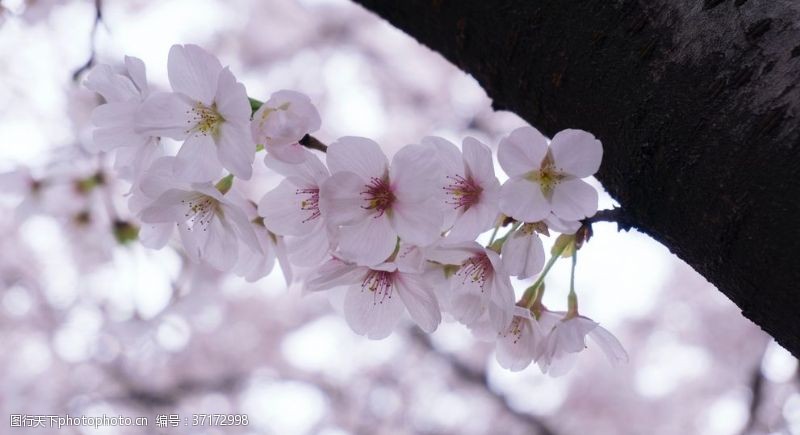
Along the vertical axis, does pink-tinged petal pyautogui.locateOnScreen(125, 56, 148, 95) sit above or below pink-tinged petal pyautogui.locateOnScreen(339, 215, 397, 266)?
above

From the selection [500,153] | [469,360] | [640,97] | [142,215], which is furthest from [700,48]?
[469,360]

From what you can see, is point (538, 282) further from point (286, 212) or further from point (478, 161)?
point (286, 212)

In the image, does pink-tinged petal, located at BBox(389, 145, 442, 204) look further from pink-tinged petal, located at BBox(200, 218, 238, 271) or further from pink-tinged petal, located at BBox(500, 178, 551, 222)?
pink-tinged petal, located at BBox(200, 218, 238, 271)

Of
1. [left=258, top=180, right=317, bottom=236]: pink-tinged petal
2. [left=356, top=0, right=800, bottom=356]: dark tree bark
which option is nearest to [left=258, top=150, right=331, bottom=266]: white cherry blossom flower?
[left=258, top=180, right=317, bottom=236]: pink-tinged petal

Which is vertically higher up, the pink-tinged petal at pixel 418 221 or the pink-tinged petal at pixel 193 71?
the pink-tinged petal at pixel 193 71

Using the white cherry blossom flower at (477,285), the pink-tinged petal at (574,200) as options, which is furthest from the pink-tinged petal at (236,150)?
the pink-tinged petal at (574,200)

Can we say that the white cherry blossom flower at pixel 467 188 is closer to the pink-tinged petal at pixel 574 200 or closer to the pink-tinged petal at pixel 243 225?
the pink-tinged petal at pixel 574 200

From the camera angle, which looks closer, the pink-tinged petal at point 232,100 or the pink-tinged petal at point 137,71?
the pink-tinged petal at point 232,100
